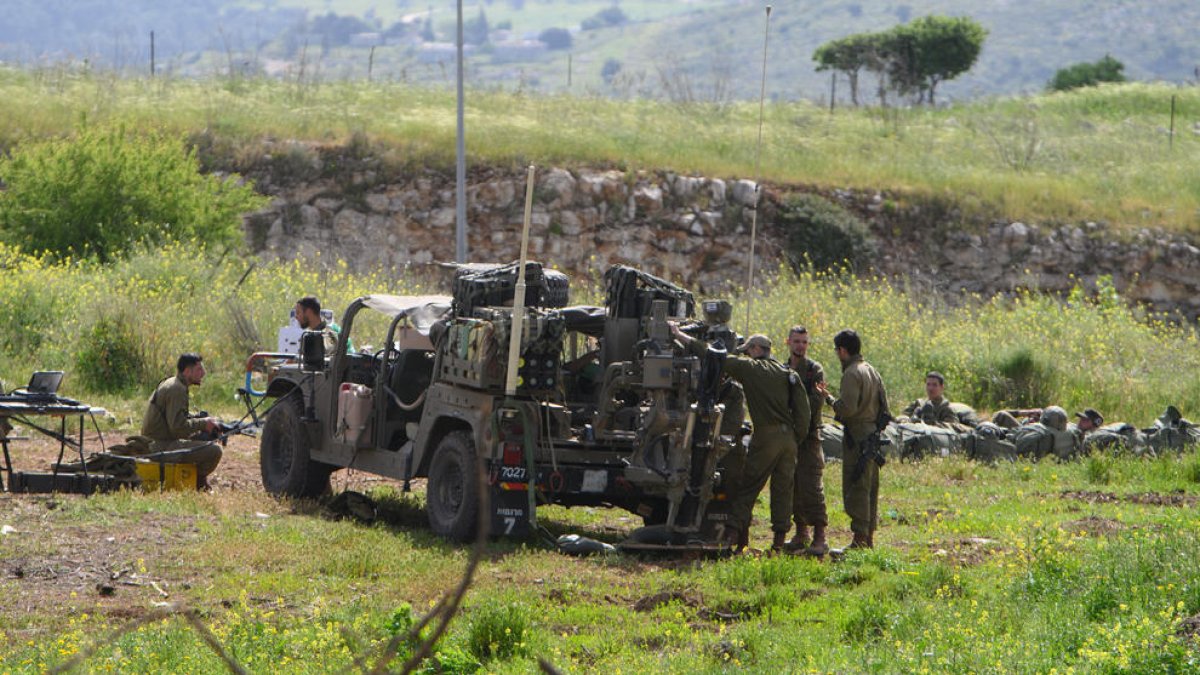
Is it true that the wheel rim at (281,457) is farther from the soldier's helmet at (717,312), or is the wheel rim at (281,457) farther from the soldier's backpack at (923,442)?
the soldier's backpack at (923,442)

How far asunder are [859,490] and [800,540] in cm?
66

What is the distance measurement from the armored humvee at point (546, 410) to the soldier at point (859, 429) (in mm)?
1011

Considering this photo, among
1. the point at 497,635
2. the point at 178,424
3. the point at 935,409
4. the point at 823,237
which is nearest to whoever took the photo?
the point at 497,635

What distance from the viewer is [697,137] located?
44062mm

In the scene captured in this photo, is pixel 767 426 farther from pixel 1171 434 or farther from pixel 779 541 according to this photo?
pixel 1171 434

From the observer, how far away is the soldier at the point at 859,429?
12.4 m

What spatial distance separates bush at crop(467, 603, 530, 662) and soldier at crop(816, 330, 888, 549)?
394 centimetres

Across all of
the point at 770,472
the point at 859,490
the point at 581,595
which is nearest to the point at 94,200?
the point at 770,472

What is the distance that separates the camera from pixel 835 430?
18281 mm

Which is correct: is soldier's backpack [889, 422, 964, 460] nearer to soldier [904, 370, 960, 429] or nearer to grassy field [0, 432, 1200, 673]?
soldier [904, 370, 960, 429]

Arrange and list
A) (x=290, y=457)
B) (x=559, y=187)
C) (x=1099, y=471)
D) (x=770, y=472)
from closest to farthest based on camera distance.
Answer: (x=770, y=472)
(x=290, y=457)
(x=1099, y=471)
(x=559, y=187)

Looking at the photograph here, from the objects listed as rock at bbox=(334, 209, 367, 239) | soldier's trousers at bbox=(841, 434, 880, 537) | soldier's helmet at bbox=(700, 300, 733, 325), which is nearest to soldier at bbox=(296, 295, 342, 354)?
soldier's helmet at bbox=(700, 300, 733, 325)

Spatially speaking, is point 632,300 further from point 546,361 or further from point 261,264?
point 261,264

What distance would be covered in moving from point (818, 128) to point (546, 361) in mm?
36592
